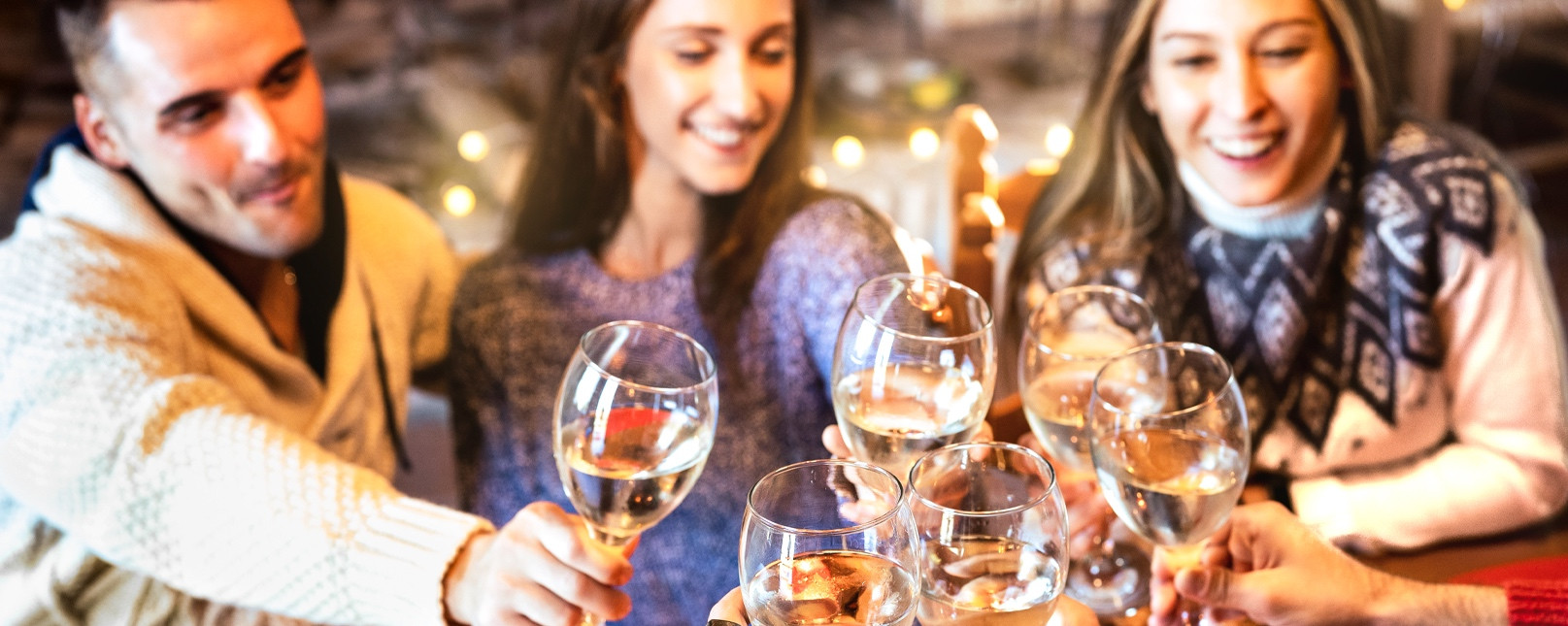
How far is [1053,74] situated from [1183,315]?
40.4 inches

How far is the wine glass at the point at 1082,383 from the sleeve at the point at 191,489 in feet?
1.29

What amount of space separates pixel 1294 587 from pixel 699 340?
0.53 meters

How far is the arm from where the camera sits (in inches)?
33.4

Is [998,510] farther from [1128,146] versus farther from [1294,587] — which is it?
[1128,146]

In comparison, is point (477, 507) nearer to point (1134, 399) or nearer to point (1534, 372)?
point (1134, 399)

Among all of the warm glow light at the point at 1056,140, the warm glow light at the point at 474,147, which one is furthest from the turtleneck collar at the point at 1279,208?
the warm glow light at the point at 474,147

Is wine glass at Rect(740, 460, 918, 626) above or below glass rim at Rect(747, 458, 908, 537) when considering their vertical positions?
below

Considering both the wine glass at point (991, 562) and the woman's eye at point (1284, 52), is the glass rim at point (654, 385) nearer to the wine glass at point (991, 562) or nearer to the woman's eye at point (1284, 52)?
the wine glass at point (991, 562)

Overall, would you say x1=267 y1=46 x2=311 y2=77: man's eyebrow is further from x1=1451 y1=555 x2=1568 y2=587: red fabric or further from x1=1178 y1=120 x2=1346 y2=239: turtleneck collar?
x1=1451 y1=555 x2=1568 y2=587: red fabric

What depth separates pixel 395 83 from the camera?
7.41 feet

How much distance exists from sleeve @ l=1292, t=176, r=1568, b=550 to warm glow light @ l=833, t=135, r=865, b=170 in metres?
0.68

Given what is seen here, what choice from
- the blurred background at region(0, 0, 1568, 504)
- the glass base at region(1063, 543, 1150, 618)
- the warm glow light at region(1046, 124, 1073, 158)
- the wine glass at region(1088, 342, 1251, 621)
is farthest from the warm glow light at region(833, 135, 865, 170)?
the wine glass at region(1088, 342, 1251, 621)

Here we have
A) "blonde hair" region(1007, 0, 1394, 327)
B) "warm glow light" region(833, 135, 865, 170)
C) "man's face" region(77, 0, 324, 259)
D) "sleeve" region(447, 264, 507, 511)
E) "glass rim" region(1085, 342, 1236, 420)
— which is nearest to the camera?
"glass rim" region(1085, 342, 1236, 420)

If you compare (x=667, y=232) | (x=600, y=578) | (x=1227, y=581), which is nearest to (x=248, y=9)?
(x=667, y=232)
